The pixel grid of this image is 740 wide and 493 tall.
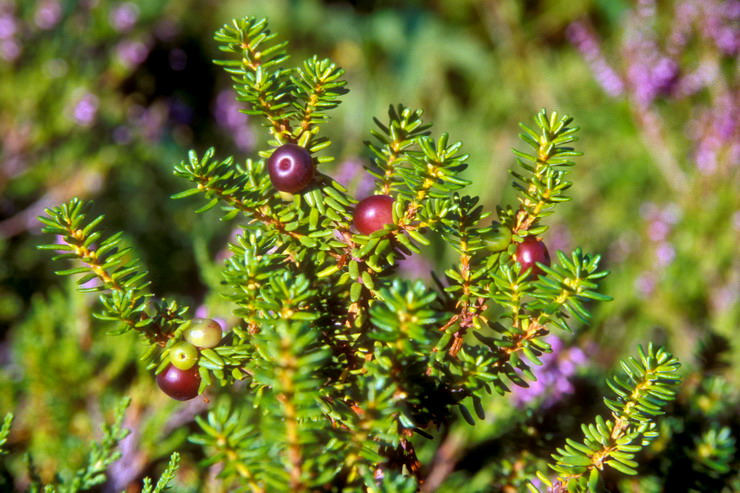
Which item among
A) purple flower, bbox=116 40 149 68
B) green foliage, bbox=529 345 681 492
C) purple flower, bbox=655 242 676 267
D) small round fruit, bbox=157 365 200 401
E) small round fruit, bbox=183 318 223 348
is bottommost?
purple flower, bbox=116 40 149 68

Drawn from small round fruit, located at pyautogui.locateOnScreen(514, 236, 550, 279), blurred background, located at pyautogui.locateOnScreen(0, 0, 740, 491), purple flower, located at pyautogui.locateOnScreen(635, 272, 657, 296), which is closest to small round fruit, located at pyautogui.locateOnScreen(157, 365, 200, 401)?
small round fruit, located at pyautogui.locateOnScreen(514, 236, 550, 279)

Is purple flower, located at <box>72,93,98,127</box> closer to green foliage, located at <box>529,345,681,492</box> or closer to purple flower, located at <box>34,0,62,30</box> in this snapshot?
purple flower, located at <box>34,0,62,30</box>

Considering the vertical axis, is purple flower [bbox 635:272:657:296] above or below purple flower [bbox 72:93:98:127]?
above

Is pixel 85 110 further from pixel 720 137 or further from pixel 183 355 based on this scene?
pixel 720 137

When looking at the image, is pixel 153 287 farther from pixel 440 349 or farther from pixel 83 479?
pixel 440 349

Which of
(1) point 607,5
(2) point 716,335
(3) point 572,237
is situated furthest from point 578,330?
(1) point 607,5

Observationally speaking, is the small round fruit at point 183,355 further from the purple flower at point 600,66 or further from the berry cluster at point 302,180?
the purple flower at point 600,66

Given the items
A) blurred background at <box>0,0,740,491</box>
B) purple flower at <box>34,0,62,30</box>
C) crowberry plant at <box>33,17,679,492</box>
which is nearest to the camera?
crowberry plant at <box>33,17,679,492</box>
